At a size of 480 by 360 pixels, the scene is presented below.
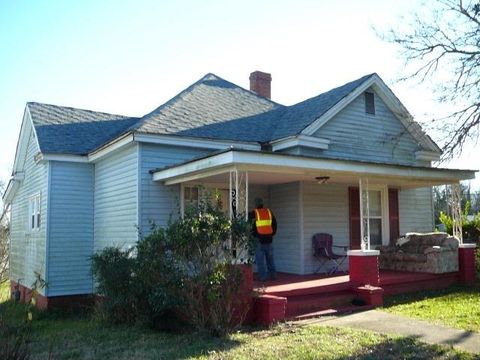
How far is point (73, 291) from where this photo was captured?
45.4 ft

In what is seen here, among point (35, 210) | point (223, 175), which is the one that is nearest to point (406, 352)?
Answer: point (223, 175)

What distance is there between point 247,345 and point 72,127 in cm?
1079

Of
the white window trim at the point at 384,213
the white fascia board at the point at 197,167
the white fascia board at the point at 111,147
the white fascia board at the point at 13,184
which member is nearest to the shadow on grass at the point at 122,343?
the white fascia board at the point at 197,167

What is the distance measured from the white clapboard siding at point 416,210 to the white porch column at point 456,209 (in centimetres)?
186

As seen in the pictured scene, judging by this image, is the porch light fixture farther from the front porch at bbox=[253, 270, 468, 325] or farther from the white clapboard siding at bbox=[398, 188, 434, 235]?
the white clapboard siding at bbox=[398, 188, 434, 235]

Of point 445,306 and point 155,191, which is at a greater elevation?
point 155,191

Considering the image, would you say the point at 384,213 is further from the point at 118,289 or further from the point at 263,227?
the point at 118,289

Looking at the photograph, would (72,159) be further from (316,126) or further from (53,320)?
(316,126)

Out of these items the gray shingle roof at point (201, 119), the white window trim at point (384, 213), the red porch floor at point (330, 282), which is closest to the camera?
the red porch floor at point (330, 282)

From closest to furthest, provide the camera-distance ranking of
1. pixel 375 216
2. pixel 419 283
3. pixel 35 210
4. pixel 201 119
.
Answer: pixel 419 283 → pixel 201 119 → pixel 375 216 → pixel 35 210

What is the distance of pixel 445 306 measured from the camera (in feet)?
33.7

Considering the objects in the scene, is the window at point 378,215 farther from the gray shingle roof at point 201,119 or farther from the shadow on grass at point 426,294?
the gray shingle roof at point 201,119

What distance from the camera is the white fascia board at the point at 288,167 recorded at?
9.15 meters

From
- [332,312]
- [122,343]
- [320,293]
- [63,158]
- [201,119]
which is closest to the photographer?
[122,343]
